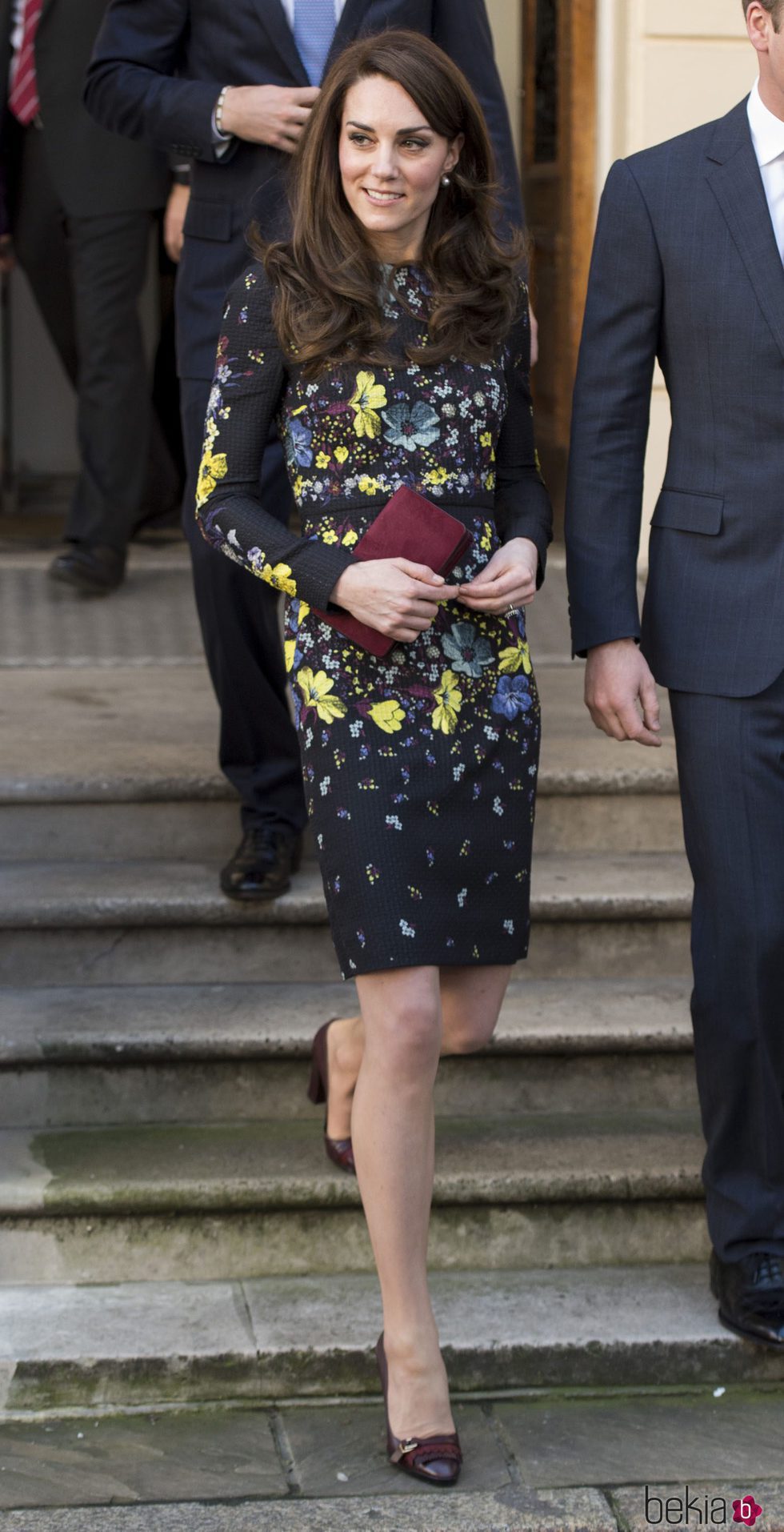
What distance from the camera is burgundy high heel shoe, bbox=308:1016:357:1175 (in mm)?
3281

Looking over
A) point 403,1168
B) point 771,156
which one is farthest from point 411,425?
point 403,1168

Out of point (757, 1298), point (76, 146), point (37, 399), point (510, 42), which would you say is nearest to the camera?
point (757, 1298)

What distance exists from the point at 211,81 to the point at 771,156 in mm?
1288

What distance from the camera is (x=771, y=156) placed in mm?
2766

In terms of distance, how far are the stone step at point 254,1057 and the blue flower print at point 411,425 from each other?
1247 mm

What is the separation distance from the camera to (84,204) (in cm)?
558

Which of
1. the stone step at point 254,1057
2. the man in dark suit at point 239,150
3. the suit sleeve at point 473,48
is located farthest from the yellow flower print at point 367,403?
the stone step at point 254,1057

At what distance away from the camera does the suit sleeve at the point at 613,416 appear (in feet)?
9.30

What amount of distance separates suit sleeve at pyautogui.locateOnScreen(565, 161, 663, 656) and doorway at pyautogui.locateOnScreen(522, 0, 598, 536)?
2919mm

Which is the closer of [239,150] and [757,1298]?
[757,1298]

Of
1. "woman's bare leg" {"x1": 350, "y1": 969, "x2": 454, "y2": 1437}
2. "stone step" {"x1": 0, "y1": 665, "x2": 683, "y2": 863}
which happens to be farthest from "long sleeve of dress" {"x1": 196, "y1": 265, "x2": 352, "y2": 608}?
"stone step" {"x1": 0, "y1": 665, "x2": 683, "y2": 863}

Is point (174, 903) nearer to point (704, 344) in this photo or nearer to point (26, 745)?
point (26, 745)

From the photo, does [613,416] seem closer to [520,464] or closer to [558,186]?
[520,464]

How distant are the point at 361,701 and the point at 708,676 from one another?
0.55m
